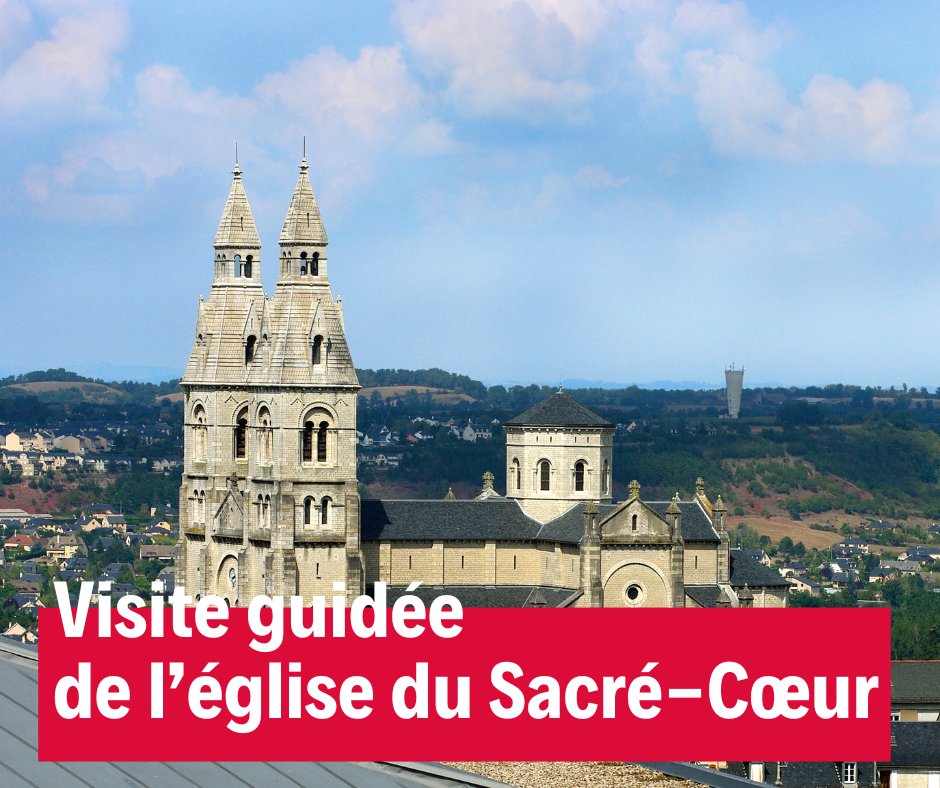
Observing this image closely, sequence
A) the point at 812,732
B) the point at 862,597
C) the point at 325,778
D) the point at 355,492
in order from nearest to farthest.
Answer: the point at 325,778 → the point at 812,732 → the point at 355,492 → the point at 862,597

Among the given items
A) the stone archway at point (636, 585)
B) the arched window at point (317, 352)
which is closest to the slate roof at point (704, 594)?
the stone archway at point (636, 585)

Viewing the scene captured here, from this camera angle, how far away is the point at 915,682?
332ft

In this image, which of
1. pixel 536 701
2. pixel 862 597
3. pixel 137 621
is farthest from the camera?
pixel 862 597

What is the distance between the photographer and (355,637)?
170 feet

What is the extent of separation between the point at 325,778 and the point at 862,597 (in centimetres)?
16587

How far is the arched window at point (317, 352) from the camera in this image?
88625 mm

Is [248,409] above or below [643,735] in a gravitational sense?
above

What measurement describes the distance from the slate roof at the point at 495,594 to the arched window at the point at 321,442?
6.11m

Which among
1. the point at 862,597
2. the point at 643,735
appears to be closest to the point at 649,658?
the point at 643,735

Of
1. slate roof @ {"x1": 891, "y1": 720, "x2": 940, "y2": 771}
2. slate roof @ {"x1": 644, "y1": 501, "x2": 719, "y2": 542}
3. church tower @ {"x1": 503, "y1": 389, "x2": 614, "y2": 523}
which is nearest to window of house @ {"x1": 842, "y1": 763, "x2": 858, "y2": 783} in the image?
slate roof @ {"x1": 891, "y1": 720, "x2": 940, "y2": 771}

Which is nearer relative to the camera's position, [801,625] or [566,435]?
[801,625]

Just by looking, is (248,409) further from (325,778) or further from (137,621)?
(325,778)

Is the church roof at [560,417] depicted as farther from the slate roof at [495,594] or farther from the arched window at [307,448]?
the arched window at [307,448]

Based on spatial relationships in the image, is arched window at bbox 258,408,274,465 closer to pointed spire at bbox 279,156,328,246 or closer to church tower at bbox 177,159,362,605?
church tower at bbox 177,159,362,605
